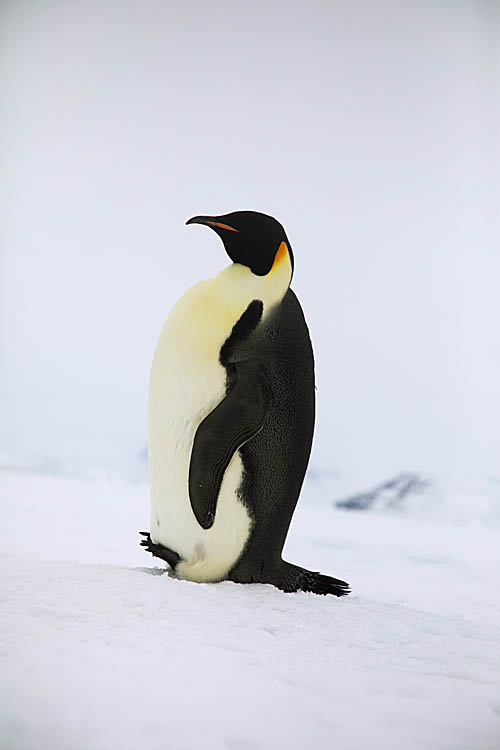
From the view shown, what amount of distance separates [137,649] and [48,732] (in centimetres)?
15

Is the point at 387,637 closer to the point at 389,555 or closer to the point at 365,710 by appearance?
the point at 365,710

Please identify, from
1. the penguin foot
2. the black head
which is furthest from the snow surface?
the black head

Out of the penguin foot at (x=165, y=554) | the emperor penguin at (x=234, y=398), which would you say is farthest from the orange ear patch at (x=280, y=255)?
the penguin foot at (x=165, y=554)

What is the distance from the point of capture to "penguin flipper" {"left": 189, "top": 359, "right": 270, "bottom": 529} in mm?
1036

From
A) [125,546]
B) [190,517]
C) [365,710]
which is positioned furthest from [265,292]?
[125,546]

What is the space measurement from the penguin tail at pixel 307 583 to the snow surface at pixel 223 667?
1.4 inches

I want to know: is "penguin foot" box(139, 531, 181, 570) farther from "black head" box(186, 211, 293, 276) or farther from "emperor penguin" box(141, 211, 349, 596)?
"black head" box(186, 211, 293, 276)

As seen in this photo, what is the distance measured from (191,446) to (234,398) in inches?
4.2

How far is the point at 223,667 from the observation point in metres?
0.77

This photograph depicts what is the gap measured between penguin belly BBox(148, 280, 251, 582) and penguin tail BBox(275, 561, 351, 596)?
0.31ft

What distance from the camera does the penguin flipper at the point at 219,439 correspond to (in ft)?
3.40

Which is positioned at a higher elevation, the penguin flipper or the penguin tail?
the penguin flipper

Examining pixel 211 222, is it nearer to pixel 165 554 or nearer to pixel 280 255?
pixel 280 255

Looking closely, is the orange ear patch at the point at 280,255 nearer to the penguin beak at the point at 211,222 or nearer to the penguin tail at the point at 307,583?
the penguin beak at the point at 211,222
